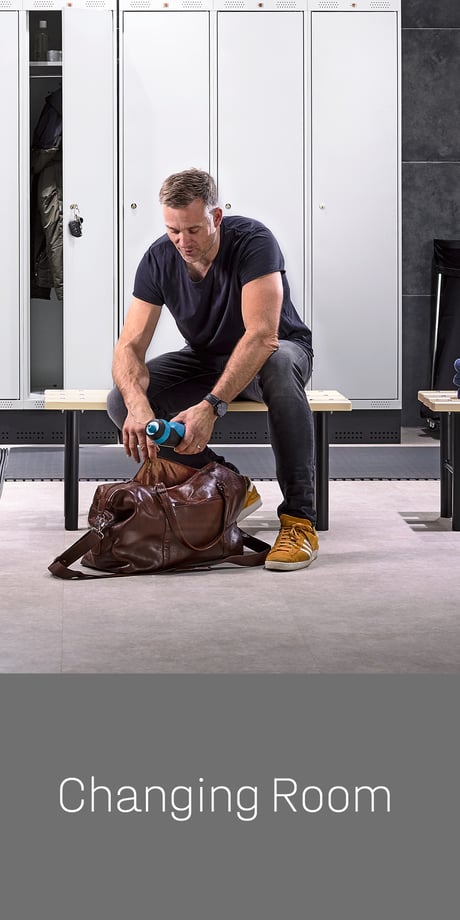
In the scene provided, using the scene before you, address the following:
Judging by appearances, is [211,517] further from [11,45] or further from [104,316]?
[11,45]

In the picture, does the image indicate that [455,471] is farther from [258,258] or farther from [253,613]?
[253,613]

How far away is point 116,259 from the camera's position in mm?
6531

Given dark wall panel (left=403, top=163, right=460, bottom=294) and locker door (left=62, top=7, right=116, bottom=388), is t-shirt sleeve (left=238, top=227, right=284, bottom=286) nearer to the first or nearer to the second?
locker door (left=62, top=7, right=116, bottom=388)

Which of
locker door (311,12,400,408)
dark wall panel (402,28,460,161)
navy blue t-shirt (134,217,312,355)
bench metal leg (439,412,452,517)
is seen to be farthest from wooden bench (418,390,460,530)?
dark wall panel (402,28,460,161)

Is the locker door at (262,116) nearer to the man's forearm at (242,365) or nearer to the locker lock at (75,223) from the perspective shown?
the locker lock at (75,223)

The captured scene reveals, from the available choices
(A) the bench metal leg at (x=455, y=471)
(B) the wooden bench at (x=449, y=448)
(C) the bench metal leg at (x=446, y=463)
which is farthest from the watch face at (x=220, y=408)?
(C) the bench metal leg at (x=446, y=463)

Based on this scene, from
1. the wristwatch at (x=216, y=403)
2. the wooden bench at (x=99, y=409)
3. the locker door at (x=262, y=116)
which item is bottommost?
the wooden bench at (x=99, y=409)

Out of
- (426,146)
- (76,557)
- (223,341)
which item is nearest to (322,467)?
(223,341)

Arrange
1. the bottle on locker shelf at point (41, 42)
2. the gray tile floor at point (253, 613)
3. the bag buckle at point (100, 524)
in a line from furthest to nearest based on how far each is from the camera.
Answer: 1. the bottle on locker shelf at point (41, 42)
2. the bag buckle at point (100, 524)
3. the gray tile floor at point (253, 613)

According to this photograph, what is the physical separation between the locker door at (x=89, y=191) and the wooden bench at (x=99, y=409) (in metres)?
2.30

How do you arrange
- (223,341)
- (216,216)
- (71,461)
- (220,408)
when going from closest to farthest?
(220,408)
(216,216)
(223,341)
(71,461)

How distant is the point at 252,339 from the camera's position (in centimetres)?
366

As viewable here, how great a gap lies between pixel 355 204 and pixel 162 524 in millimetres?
3537

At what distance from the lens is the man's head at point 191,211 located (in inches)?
143
